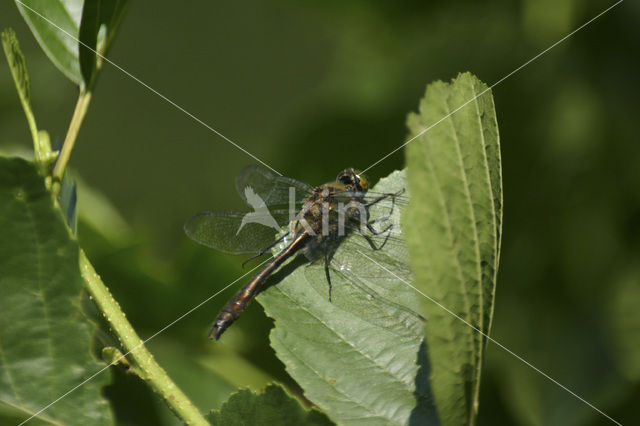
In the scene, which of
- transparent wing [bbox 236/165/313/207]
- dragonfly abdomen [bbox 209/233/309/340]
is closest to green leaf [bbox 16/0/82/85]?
dragonfly abdomen [bbox 209/233/309/340]

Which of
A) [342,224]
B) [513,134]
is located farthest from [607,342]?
[342,224]

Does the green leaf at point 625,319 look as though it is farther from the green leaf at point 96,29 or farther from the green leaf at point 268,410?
the green leaf at point 96,29

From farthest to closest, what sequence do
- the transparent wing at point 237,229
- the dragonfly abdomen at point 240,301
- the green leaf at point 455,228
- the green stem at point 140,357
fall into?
the transparent wing at point 237,229
the dragonfly abdomen at point 240,301
the green stem at point 140,357
the green leaf at point 455,228

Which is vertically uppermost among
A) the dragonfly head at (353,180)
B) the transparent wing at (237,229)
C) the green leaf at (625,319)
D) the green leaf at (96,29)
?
the green leaf at (625,319)

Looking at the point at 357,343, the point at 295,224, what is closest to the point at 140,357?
the point at 357,343

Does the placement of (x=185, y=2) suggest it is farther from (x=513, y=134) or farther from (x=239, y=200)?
(x=513, y=134)

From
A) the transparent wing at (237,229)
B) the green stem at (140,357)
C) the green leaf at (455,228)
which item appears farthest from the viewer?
the transparent wing at (237,229)

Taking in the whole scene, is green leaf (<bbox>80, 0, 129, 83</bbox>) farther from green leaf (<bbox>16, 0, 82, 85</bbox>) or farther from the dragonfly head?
the dragonfly head

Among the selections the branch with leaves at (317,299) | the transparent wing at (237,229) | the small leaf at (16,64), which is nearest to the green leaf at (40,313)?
the branch with leaves at (317,299)
